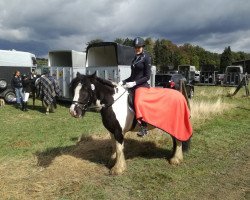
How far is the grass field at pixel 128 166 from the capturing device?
570cm

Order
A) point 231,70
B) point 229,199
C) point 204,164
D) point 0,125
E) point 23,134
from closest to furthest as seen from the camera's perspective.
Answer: point 229,199
point 204,164
point 23,134
point 0,125
point 231,70

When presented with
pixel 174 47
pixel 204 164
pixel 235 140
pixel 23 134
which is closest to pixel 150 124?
pixel 204 164

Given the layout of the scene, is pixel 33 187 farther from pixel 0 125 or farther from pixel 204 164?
pixel 0 125

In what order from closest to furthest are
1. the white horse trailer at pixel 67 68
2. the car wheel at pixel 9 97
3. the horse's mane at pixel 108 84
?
1. the horse's mane at pixel 108 84
2. the white horse trailer at pixel 67 68
3. the car wheel at pixel 9 97

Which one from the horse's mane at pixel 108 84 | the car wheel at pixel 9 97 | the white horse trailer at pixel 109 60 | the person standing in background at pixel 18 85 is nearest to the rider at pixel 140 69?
the horse's mane at pixel 108 84

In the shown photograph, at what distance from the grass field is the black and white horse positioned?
64 centimetres

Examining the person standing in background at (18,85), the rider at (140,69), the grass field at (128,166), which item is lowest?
the grass field at (128,166)

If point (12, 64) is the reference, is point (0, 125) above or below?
below

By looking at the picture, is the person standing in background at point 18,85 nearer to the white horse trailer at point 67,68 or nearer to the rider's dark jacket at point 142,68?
the white horse trailer at point 67,68

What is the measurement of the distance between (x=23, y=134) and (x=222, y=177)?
22.9 ft

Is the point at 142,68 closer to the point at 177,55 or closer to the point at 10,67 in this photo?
the point at 10,67

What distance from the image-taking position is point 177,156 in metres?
7.30

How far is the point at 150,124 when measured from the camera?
21.9ft

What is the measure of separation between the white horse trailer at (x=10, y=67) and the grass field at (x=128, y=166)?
8.70 m
